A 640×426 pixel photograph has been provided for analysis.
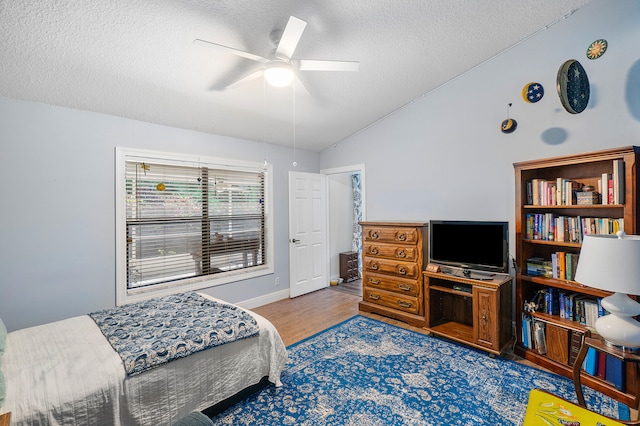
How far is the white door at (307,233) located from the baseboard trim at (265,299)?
0.13 m

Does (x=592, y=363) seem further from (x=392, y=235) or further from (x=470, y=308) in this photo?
(x=392, y=235)

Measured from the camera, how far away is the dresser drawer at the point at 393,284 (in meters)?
3.47

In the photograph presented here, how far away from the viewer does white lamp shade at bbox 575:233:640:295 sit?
160 cm

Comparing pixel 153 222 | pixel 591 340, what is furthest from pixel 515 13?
pixel 153 222

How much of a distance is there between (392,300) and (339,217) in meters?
2.35

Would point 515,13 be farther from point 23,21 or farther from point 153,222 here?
point 153,222

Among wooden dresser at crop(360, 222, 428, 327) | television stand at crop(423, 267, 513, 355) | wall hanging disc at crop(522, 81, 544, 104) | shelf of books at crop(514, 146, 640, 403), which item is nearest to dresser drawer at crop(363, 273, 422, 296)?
wooden dresser at crop(360, 222, 428, 327)

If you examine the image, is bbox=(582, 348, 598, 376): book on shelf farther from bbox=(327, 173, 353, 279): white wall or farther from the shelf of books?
bbox=(327, 173, 353, 279): white wall

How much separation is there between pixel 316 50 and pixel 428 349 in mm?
3019

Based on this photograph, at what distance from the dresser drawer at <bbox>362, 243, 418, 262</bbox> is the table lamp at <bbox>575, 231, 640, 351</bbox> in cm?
173

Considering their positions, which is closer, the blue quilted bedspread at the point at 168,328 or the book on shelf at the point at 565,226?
the blue quilted bedspread at the point at 168,328

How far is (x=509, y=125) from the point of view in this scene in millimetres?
3045

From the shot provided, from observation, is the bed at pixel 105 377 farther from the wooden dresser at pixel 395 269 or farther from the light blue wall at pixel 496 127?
the light blue wall at pixel 496 127

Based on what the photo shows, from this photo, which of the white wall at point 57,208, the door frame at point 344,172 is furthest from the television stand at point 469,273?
the white wall at point 57,208
